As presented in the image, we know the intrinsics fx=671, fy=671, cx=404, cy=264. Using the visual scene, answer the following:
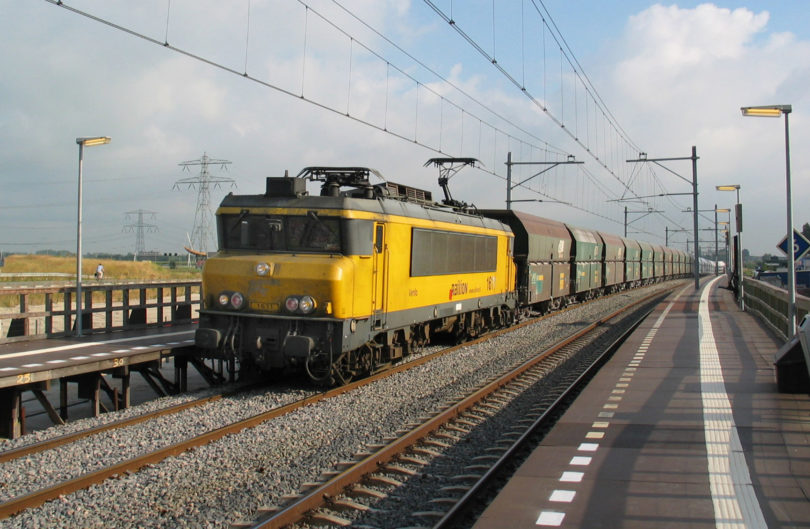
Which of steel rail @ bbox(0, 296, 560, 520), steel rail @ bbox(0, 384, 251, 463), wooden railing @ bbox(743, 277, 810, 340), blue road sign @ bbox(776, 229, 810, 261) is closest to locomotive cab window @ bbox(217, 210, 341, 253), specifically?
steel rail @ bbox(0, 296, 560, 520)

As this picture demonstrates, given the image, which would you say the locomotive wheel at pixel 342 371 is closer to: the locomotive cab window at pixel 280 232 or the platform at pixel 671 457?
the locomotive cab window at pixel 280 232

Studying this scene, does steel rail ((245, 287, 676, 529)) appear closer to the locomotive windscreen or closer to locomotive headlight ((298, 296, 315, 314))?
locomotive headlight ((298, 296, 315, 314))

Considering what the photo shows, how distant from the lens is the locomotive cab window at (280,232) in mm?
10609

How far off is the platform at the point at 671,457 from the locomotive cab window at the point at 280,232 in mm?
4526

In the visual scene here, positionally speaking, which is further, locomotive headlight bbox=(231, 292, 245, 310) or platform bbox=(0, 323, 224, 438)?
locomotive headlight bbox=(231, 292, 245, 310)

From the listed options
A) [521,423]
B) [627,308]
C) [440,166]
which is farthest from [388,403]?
[627,308]

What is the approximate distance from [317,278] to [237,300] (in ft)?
4.72

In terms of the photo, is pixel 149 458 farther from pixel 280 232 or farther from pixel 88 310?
pixel 88 310

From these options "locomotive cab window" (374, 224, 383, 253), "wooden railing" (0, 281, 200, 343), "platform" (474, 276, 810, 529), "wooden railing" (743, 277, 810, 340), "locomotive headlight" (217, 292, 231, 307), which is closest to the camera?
"platform" (474, 276, 810, 529)

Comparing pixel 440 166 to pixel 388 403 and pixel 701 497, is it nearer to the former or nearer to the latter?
pixel 388 403

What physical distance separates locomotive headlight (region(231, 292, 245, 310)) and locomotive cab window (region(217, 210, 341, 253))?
908 millimetres

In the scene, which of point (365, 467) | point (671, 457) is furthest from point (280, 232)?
point (671, 457)

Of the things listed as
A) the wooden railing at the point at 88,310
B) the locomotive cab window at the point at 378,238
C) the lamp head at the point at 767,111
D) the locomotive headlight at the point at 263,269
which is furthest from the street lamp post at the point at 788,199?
the wooden railing at the point at 88,310

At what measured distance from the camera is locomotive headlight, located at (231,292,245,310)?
10539mm
